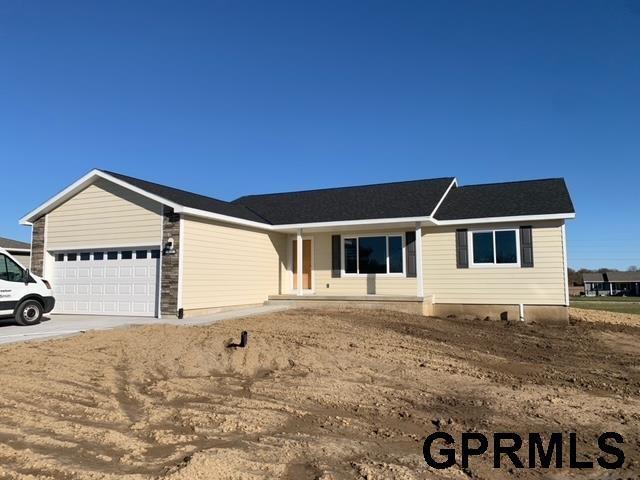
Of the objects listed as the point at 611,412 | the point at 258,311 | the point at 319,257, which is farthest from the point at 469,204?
the point at 611,412

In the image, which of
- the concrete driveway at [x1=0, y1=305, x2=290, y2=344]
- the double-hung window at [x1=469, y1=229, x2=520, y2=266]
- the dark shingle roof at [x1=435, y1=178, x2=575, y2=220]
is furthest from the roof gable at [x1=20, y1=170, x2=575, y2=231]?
the concrete driveway at [x1=0, y1=305, x2=290, y2=344]

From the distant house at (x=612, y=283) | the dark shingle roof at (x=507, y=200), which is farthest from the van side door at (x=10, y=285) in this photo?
the distant house at (x=612, y=283)

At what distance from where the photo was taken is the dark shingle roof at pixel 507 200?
51.1 feet

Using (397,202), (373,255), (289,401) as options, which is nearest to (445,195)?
(397,202)

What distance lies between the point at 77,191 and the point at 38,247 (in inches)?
95.2

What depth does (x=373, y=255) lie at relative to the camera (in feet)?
57.0

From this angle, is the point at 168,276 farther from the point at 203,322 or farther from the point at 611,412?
the point at 611,412

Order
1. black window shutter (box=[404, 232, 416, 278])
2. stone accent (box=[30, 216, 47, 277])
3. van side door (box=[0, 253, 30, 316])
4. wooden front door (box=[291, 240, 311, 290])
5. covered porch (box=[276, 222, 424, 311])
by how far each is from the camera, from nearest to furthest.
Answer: van side door (box=[0, 253, 30, 316]) → stone accent (box=[30, 216, 47, 277]) → covered porch (box=[276, 222, 424, 311]) → black window shutter (box=[404, 232, 416, 278]) → wooden front door (box=[291, 240, 311, 290])

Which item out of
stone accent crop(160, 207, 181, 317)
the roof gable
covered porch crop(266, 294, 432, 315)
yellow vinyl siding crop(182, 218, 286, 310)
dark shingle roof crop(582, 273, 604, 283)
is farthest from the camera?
dark shingle roof crop(582, 273, 604, 283)

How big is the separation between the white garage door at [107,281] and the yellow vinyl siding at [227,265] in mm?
1077

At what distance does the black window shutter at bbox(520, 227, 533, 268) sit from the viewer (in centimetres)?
1539

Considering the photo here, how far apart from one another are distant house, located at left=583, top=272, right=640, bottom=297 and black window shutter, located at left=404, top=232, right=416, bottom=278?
69.8 metres

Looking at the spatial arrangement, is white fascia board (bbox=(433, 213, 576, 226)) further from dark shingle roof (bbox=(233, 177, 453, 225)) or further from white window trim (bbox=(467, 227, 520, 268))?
dark shingle roof (bbox=(233, 177, 453, 225))

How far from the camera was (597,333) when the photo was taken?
12945 mm
